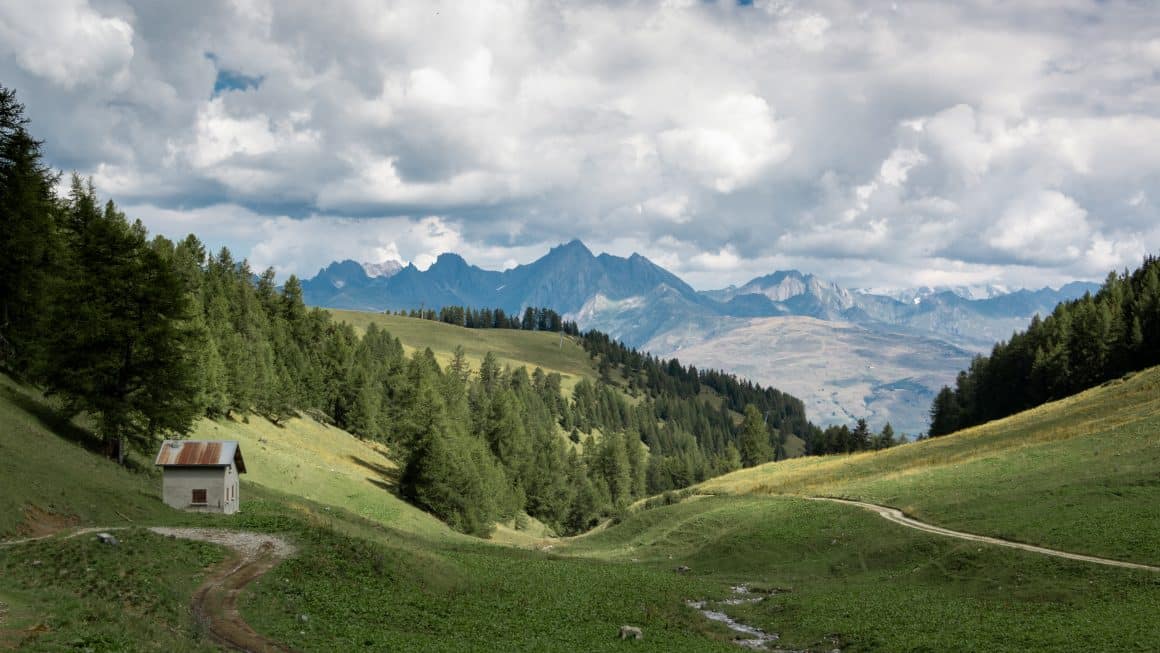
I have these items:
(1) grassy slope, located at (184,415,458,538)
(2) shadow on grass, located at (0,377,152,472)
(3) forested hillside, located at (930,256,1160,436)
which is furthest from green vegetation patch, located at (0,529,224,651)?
(3) forested hillside, located at (930,256,1160,436)

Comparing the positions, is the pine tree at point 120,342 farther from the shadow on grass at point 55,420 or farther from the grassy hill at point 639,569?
the grassy hill at point 639,569

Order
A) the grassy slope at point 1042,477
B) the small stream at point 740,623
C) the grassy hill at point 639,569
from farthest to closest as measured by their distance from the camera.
Answer: the grassy slope at point 1042,477
the small stream at point 740,623
the grassy hill at point 639,569

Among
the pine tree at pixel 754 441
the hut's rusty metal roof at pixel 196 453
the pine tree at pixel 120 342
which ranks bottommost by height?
the pine tree at pixel 754 441

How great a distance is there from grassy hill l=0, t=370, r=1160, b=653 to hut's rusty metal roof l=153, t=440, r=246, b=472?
2339mm

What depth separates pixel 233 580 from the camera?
29.6 m

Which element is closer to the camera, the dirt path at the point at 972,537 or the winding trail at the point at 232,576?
the winding trail at the point at 232,576

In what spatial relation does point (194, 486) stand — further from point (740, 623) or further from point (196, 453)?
point (740, 623)

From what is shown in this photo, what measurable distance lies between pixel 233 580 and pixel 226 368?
61.0m

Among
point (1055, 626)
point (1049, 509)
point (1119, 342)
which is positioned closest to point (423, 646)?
point (1055, 626)

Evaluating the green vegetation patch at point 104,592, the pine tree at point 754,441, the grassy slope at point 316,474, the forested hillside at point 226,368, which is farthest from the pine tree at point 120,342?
the pine tree at point 754,441

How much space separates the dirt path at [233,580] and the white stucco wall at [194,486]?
30.2 ft

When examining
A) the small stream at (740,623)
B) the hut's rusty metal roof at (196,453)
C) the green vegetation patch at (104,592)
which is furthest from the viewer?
the hut's rusty metal roof at (196,453)

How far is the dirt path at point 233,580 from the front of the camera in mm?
23828

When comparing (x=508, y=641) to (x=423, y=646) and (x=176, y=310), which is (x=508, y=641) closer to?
(x=423, y=646)
